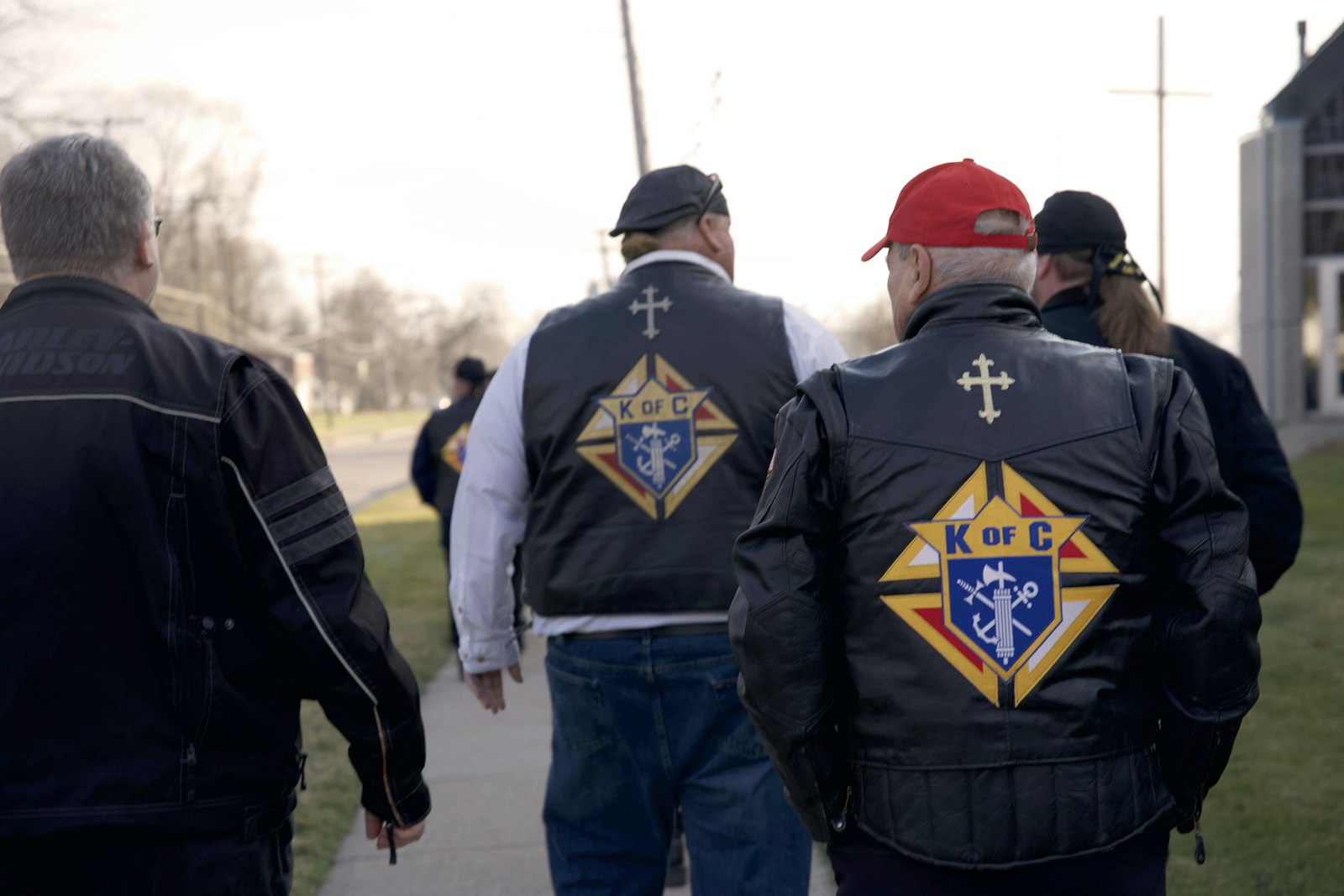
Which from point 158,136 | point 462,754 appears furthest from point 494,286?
point 462,754

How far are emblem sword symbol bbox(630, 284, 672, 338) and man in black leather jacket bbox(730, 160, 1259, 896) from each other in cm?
→ 107

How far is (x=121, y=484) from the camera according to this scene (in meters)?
2.22

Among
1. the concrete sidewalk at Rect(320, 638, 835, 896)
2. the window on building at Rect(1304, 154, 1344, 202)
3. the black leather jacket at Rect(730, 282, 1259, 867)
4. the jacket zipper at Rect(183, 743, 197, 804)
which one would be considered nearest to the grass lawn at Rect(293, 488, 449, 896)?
the concrete sidewalk at Rect(320, 638, 835, 896)

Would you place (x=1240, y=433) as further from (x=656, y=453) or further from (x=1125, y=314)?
(x=656, y=453)

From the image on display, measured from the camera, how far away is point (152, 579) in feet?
7.32

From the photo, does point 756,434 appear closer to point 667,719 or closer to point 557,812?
point 667,719

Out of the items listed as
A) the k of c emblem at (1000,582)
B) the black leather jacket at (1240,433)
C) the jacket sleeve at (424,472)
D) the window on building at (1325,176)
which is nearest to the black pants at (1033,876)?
the k of c emblem at (1000,582)

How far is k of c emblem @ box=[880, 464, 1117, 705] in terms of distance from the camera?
213 centimetres

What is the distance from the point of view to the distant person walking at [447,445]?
29.4 feet

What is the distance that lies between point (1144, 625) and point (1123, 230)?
68.5 inches

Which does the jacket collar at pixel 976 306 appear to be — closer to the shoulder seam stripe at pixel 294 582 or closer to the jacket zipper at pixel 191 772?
the shoulder seam stripe at pixel 294 582

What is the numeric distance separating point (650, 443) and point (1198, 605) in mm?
1427

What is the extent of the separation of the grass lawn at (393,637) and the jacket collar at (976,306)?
3376 millimetres

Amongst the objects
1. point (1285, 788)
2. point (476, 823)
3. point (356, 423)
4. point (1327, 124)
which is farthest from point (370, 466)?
point (356, 423)
